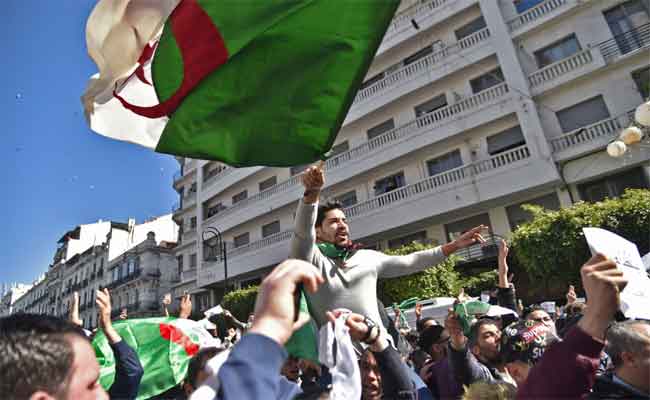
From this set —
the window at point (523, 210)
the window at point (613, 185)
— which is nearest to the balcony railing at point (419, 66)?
the window at point (523, 210)

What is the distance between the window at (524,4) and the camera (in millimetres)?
16203

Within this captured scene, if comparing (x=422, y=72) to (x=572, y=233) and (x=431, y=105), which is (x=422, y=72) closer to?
(x=431, y=105)

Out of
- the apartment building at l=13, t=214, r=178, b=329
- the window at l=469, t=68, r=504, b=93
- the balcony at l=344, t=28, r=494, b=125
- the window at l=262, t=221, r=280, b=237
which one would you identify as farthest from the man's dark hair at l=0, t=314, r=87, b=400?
the apartment building at l=13, t=214, r=178, b=329

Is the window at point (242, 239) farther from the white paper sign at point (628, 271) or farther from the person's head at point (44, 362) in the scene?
the person's head at point (44, 362)

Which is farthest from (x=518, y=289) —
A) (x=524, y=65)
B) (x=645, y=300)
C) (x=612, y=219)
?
(x=645, y=300)

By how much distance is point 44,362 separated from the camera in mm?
1086

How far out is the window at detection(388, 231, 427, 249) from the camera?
17.6m

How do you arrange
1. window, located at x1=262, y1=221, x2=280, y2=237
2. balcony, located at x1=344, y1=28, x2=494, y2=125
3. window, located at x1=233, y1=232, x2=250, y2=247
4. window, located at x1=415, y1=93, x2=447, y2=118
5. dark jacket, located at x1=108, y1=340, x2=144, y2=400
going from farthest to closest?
window, located at x1=233, y1=232, x2=250, y2=247
window, located at x1=262, y1=221, x2=280, y2=237
window, located at x1=415, y1=93, x2=447, y2=118
balcony, located at x1=344, y1=28, x2=494, y2=125
dark jacket, located at x1=108, y1=340, x2=144, y2=400

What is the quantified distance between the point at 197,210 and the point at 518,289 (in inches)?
869

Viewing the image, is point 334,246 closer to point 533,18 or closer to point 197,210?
point 533,18

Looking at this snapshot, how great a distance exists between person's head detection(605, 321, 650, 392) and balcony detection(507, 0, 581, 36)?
52.9 ft

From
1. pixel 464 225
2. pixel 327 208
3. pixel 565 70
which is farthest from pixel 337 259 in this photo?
pixel 565 70

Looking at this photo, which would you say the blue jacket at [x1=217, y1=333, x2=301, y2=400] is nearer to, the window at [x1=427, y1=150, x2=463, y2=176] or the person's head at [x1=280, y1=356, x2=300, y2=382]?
the person's head at [x1=280, y1=356, x2=300, y2=382]

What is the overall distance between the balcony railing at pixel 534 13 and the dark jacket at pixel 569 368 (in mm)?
17388
